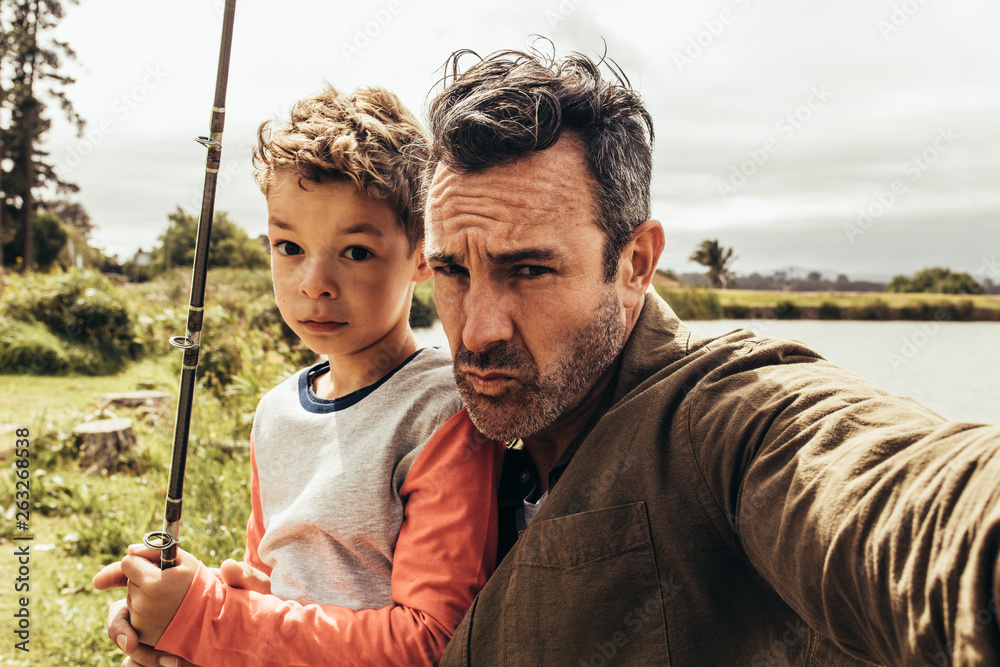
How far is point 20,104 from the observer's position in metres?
27.1

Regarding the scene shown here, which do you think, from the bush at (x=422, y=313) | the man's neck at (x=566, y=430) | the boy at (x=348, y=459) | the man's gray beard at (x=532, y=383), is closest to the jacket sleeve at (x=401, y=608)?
the boy at (x=348, y=459)

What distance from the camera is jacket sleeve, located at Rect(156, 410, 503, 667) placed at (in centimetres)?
165

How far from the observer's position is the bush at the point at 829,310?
7.86 m

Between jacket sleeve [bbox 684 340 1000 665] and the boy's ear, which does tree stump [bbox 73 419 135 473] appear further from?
jacket sleeve [bbox 684 340 1000 665]

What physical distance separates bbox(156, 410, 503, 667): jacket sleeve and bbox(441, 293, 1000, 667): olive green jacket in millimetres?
84

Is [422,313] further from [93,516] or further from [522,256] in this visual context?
[522,256]

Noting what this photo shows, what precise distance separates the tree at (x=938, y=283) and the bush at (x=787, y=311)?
3.90ft

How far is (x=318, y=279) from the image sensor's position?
2.03 m

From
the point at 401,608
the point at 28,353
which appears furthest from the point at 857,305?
the point at 28,353

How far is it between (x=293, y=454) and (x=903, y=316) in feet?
24.9

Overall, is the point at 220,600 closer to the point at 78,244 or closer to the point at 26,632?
the point at 26,632

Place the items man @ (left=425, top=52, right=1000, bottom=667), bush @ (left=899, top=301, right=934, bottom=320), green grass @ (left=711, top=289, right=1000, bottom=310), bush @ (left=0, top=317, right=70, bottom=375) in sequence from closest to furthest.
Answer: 1. man @ (left=425, top=52, right=1000, bottom=667)
2. green grass @ (left=711, top=289, right=1000, bottom=310)
3. bush @ (left=899, top=301, right=934, bottom=320)
4. bush @ (left=0, top=317, right=70, bottom=375)

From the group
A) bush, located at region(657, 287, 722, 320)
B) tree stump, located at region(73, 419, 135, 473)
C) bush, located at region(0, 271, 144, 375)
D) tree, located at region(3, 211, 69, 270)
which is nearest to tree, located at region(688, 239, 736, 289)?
bush, located at region(657, 287, 722, 320)

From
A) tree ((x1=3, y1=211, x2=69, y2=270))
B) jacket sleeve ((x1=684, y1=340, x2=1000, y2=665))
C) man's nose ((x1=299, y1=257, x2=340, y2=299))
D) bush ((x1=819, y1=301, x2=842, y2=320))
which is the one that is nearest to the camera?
jacket sleeve ((x1=684, y1=340, x2=1000, y2=665))
